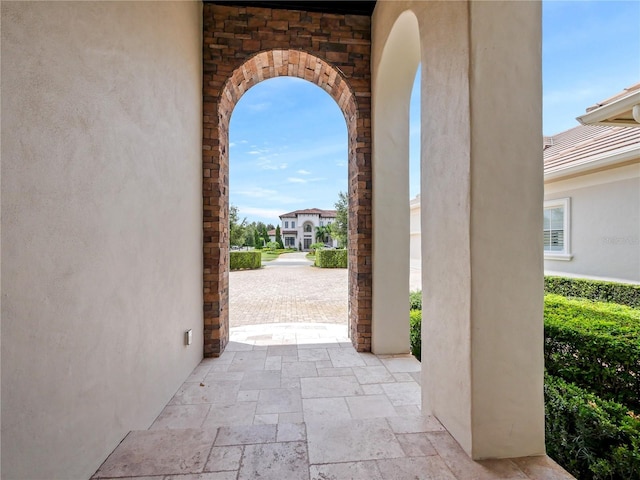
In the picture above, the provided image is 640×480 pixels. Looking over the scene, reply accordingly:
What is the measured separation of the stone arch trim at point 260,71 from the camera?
347 centimetres

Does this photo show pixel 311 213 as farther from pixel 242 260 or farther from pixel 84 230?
pixel 84 230

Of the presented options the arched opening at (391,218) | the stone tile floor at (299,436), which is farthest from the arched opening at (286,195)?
the stone tile floor at (299,436)

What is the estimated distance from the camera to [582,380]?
2.12m

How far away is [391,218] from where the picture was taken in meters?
3.59

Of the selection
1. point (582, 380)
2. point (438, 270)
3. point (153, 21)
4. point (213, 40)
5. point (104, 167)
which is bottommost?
point (582, 380)

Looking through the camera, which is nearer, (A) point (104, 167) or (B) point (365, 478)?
(B) point (365, 478)

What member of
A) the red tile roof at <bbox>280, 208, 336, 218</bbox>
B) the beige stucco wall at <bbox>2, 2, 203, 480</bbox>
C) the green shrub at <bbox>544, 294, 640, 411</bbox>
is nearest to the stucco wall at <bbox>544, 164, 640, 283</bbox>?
the green shrub at <bbox>544, 294, 640, 411</bbox>

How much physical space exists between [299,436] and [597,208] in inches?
261

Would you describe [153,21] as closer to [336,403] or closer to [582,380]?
[336,403]

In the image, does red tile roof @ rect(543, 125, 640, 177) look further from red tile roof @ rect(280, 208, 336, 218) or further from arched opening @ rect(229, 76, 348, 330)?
red tile roof @ rect(280, 208, 336, 218)

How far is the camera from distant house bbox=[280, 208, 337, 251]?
4308cm

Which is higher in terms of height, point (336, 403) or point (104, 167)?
point (104, 167)

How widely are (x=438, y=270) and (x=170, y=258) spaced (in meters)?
2.14

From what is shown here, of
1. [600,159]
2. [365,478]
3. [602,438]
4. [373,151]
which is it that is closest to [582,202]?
[600,159]
